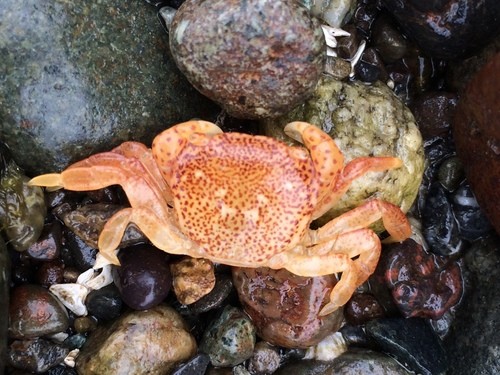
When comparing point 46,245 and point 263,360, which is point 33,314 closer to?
point 46,245

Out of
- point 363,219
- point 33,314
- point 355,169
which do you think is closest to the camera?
point 355,169

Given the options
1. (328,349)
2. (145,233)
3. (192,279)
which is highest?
(145,233)

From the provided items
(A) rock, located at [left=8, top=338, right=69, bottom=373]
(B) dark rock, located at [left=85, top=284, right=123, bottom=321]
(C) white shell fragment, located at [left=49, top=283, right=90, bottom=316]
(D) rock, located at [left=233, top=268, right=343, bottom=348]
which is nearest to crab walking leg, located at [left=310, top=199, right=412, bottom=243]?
(D) rock, located at [left=233, top=268, right=343, bottom=348]

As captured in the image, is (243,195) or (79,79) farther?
(79,79)

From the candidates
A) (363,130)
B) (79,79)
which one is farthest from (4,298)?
(363,130)

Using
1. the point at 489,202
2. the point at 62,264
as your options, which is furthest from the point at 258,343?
the point at 489,202

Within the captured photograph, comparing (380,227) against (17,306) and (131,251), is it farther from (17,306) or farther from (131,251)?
(17,306)

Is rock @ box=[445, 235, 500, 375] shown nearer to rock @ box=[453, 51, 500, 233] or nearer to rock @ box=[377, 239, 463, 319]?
rock @ box=[377, 239, 463, 319]
